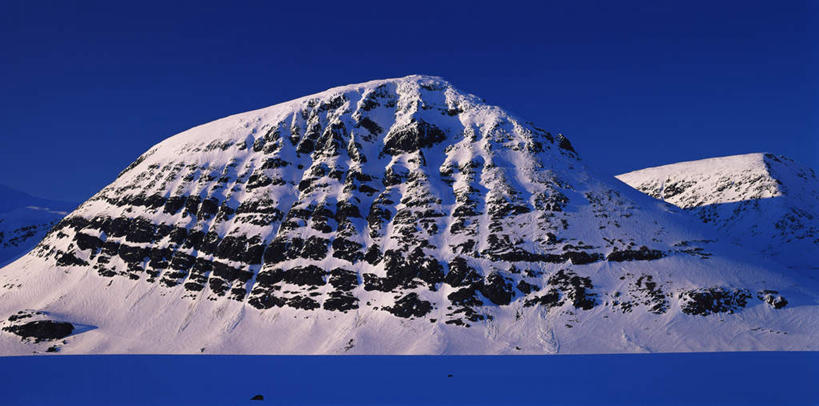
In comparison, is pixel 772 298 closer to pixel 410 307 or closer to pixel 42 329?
pixel 410 307

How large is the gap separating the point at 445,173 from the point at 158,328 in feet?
239

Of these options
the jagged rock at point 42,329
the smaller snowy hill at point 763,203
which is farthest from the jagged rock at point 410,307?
the smaller snowy hill at point 763,203

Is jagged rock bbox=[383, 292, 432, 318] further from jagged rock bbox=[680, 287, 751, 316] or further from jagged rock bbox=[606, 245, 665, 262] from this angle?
jagged rock bbox=[680, 287, 751, 316]

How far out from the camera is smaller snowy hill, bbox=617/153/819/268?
148m

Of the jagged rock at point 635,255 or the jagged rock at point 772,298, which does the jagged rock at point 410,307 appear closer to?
the jagged rock at point 635,255

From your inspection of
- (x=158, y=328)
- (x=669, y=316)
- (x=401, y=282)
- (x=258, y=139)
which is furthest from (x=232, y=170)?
(x=669, y=316)

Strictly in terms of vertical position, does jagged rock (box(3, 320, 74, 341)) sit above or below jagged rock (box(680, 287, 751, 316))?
below

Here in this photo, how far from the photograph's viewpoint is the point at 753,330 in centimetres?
8469

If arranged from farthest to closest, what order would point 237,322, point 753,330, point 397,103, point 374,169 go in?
point 397,103 → point 374,169 → point 237,322 → point 753,330

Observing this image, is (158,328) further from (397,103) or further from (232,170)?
(397,103)

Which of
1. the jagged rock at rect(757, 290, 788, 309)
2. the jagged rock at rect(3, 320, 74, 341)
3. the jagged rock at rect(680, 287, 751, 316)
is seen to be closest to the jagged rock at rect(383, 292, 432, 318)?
the jagged rock at rect(680, 287, 751, 316)

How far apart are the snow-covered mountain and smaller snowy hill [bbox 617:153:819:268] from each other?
2134 inches

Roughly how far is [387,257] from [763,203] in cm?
13271

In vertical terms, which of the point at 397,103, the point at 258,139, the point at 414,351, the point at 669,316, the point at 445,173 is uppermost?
the point at 397,103
